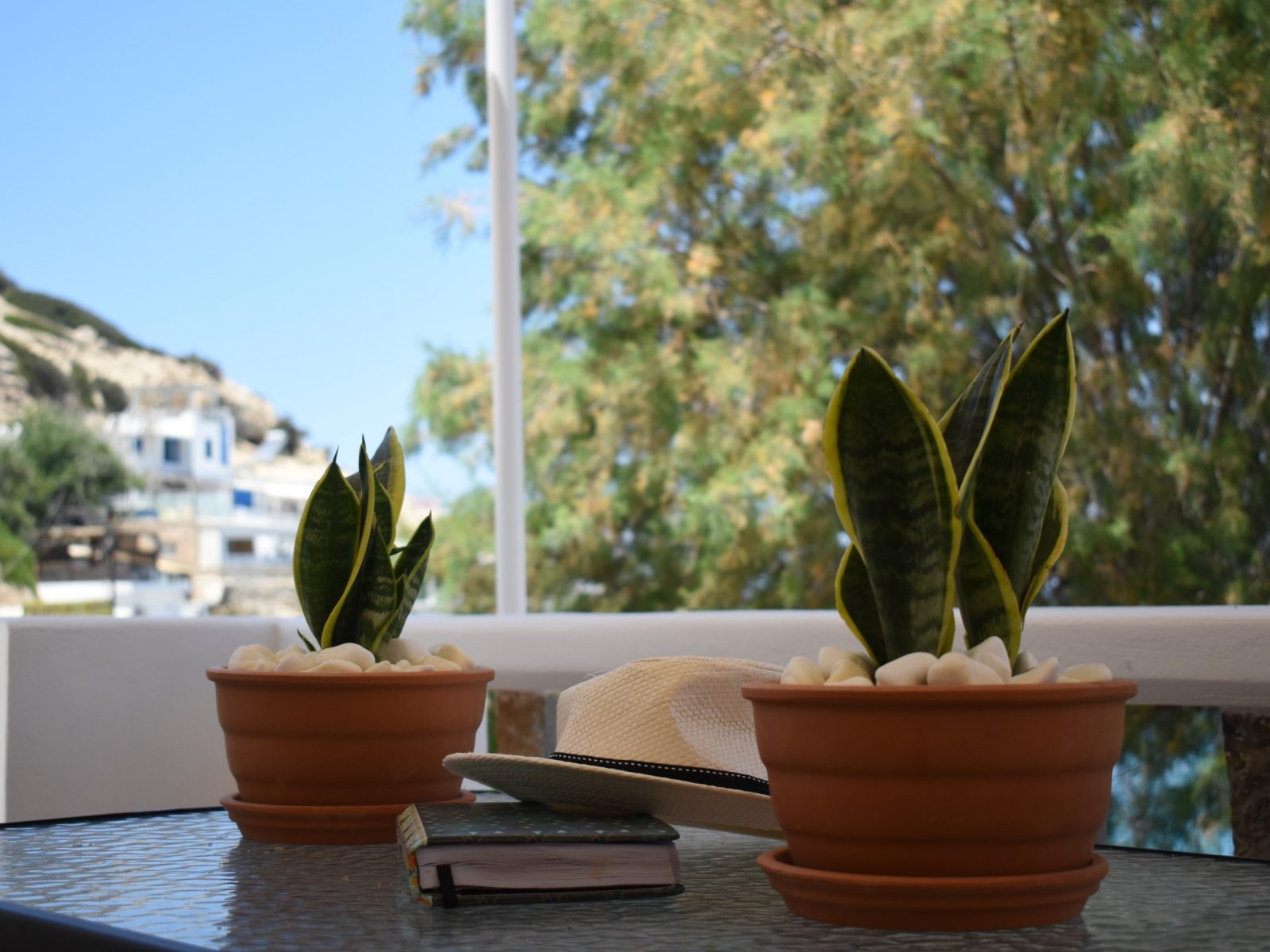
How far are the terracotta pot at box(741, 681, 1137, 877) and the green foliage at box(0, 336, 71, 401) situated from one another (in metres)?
9.73

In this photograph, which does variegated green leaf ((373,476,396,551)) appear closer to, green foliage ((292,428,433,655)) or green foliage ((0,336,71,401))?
green foliage ((292,428,433,655))

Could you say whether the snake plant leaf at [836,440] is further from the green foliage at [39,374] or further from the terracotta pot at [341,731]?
the green foliage at [39,374]

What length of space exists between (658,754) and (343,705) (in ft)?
0.77

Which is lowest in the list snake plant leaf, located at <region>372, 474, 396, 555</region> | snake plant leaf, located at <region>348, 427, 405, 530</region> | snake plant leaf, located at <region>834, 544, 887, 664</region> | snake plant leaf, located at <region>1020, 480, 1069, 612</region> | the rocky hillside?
snake plant leaf, located at <region>834, 544, 887, 664</region>

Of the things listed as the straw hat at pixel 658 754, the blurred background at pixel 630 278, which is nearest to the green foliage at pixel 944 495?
the straw hat at pixel 658 754

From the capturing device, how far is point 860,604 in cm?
76

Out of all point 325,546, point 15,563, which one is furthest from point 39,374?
point 325,546

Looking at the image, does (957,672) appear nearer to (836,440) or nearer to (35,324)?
(836,440)

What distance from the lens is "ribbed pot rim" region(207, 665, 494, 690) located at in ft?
3.33

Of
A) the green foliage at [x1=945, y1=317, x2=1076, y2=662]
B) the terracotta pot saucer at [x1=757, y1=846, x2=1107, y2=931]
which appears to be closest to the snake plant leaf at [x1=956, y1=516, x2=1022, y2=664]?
the green foliage at [x1=945, y1=317, x2=1076, y2=662]

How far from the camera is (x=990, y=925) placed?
0.69 m

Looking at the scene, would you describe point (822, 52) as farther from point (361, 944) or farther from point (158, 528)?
point (361, 944)

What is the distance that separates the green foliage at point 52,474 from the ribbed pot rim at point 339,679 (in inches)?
352

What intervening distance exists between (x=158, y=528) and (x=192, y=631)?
8350 millimetres
